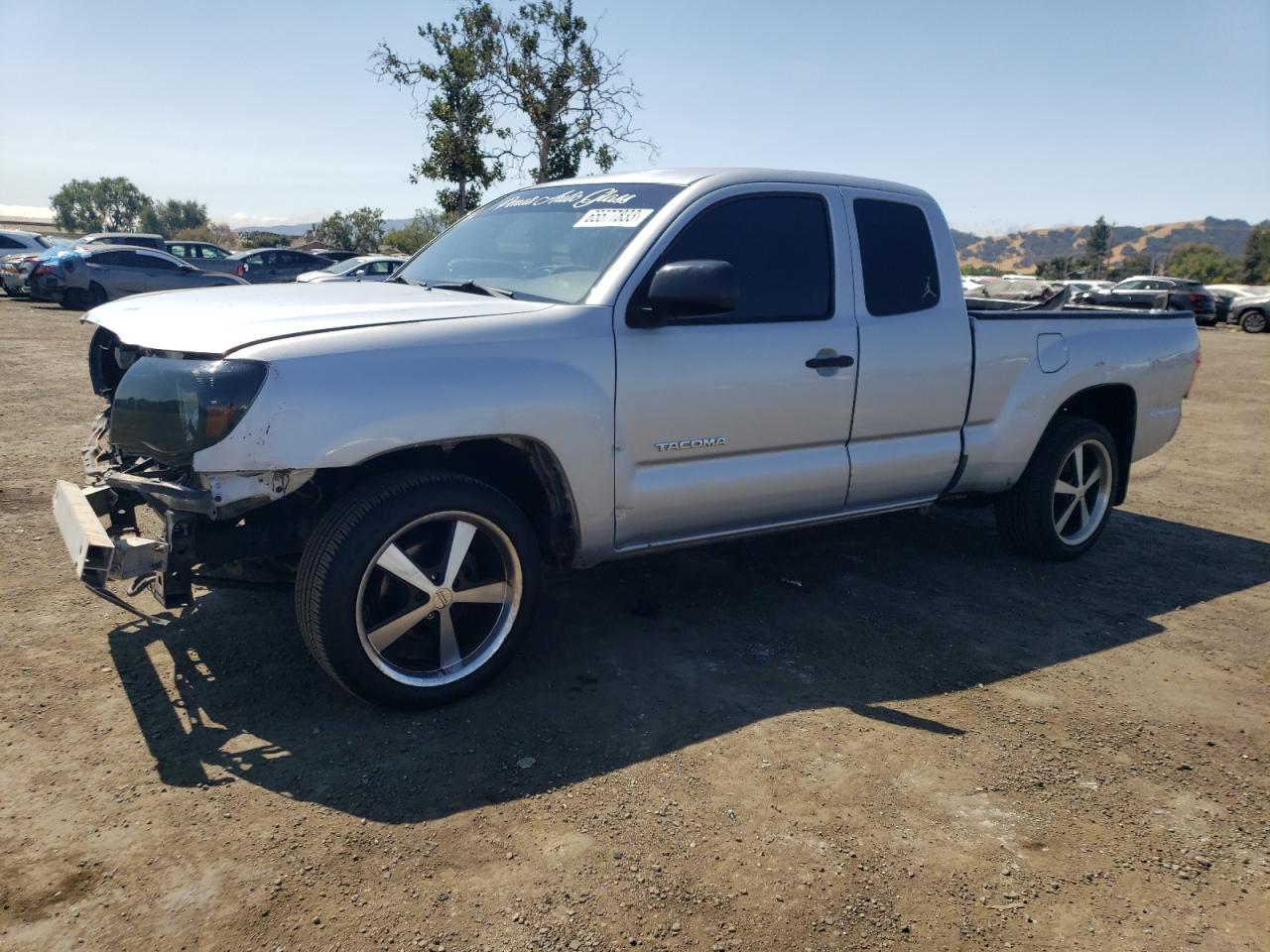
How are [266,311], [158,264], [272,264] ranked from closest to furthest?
[266,311] < [158,264] < [272,264]

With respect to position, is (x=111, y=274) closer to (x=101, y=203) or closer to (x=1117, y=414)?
(x=1117, y=414)

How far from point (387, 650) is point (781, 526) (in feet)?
5.91

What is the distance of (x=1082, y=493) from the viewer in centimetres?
553

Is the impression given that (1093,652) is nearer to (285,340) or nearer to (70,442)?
(285,340)

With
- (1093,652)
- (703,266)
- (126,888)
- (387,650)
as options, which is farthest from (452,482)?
(1093,652)

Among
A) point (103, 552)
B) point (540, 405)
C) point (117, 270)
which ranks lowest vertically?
point (103, 552)

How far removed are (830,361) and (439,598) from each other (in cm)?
198

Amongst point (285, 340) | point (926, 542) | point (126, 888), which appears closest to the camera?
point (126, 888)

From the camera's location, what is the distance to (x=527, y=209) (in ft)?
14.9

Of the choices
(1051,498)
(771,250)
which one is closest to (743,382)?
(771,250)

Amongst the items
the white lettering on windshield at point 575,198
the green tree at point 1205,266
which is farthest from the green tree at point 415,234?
the green tree at point 1205,266

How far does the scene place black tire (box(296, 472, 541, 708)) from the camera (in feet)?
10.4

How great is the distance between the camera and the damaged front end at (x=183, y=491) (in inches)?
118

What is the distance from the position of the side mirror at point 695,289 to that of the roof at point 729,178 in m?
0.69
